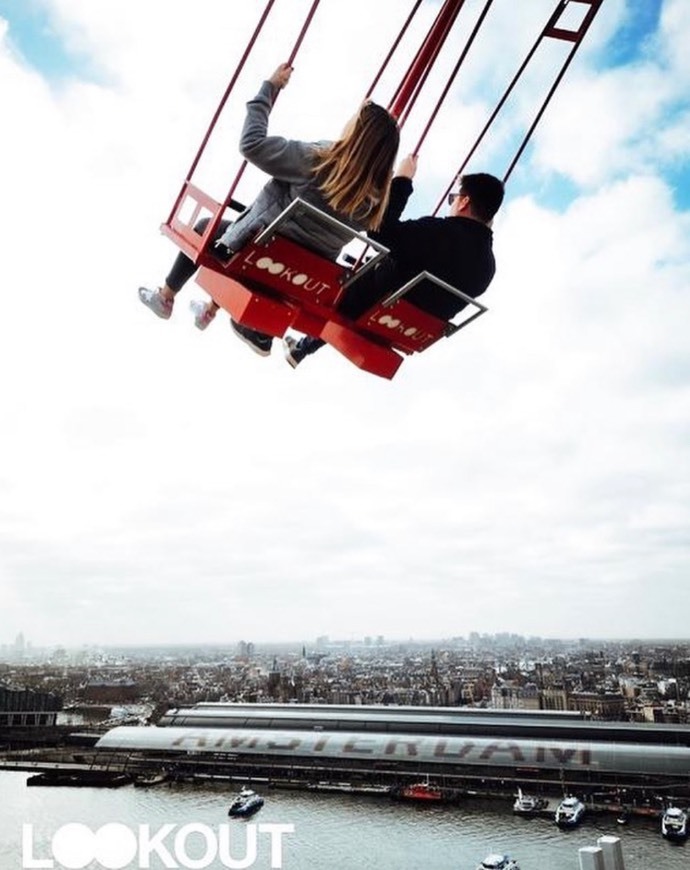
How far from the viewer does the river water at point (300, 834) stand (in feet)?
38.9

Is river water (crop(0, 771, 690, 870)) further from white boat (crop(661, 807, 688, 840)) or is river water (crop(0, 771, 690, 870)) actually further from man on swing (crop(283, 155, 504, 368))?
man on swing (crop(283, 155, 504, 368))

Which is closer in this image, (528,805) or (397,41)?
(397,41)

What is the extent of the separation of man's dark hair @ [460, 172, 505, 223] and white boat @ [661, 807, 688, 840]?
14574mm

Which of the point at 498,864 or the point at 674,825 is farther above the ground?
the point at 498,864

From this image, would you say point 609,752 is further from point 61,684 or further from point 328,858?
point 61,684

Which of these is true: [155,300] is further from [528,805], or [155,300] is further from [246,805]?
[528,805]

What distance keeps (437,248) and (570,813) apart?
49.6ft

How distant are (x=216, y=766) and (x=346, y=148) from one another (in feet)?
70.7

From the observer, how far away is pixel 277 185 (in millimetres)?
2018

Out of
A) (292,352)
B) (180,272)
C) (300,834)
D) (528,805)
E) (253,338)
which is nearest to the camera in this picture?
(180,272)

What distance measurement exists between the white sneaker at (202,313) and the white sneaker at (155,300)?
0.09 metres

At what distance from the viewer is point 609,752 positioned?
55.9 feet

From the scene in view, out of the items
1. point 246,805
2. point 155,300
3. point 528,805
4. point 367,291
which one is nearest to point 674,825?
point 528,805

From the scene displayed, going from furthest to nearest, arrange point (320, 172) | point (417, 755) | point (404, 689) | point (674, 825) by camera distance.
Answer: point (404, 689) < point (417, 755) < point (674, 825) < point (320, 172)
